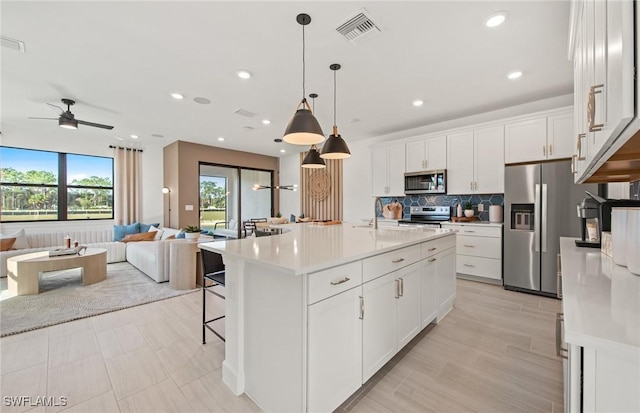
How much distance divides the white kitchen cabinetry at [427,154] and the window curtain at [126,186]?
6.65 m

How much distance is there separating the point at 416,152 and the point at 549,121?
1.86 metres

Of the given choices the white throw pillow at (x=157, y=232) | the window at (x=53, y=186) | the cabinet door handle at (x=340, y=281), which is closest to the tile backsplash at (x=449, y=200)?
the cabinet door handle at (x=340, y=281)

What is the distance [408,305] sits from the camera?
2.12 m

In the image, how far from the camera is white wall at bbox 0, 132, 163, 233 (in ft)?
17.8

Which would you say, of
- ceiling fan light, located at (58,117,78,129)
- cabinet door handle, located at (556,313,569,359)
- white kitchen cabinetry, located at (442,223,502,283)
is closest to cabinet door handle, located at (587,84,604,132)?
cabinet door handle, located at (556,313,569,359)

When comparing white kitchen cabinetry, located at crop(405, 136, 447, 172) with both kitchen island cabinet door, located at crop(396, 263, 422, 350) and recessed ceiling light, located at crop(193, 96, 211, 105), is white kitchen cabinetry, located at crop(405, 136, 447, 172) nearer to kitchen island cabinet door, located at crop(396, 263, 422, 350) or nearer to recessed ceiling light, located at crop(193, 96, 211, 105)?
kitchen island cabinet door, located at crop(396, 263, 422, 350)

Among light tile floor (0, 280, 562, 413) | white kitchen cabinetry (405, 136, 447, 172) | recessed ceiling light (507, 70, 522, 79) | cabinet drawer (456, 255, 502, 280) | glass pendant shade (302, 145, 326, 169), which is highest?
recessed ceiling light (507, 70, 522, 79)

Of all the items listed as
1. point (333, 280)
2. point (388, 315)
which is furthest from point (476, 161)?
point (333, 280)

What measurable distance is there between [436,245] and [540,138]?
2.56 meters

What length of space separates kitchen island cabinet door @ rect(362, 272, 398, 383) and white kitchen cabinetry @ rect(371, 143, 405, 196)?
345 cm

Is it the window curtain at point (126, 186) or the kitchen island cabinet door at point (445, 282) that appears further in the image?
the window curtain at point (126, 186)

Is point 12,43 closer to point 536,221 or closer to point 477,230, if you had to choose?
point 477,230

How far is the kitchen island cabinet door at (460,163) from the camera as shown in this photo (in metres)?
4.22

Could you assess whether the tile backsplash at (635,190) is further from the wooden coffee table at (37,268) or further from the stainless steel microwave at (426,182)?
the wooden coffee table at (37,268)
